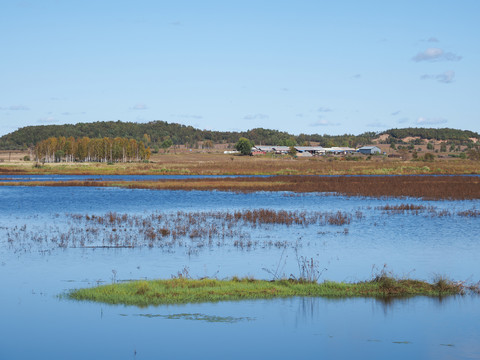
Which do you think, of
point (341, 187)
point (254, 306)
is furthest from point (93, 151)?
point (254, 306)

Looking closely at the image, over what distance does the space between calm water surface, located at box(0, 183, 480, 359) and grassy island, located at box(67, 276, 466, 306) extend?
475 millimetres

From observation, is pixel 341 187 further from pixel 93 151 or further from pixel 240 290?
pixel 93 151

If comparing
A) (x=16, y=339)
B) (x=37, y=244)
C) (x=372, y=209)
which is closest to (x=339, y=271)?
(x=16, y=339)

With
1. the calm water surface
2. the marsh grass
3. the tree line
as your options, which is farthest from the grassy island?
the tree line

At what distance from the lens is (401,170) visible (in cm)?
10656

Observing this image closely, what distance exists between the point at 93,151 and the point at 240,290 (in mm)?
165199

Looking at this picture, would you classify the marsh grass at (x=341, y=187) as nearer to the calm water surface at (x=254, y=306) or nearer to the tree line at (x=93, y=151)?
the calm water surface at (x=254, y=306)

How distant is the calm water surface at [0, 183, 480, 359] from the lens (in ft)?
46.9

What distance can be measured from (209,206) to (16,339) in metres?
34.1

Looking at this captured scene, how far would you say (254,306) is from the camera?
1745cm

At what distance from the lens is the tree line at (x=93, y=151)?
17600 centimetres

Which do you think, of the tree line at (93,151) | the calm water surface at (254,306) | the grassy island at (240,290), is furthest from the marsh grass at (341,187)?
the tree line at (93,151)

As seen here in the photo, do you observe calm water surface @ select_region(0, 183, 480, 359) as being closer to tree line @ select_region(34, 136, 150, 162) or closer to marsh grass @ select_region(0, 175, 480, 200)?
marsh grass @ select_region(0, 175, 480, 200)

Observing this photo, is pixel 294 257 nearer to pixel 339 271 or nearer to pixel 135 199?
pixel 339 271
